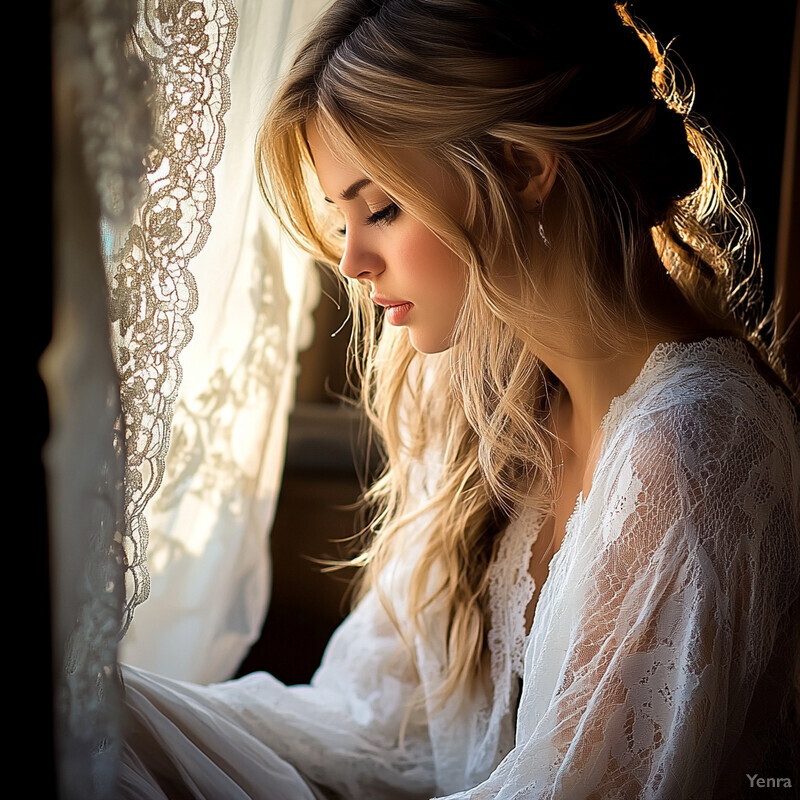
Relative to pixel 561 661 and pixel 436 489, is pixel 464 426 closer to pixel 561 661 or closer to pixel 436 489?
pixel 436 489

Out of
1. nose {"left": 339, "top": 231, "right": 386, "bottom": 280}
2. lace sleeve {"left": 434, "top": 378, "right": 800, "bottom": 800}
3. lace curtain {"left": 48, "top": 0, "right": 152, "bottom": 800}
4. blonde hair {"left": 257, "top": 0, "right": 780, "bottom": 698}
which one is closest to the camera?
lace curtain {"left": 48, "top": 0, "right": 152, "bottom": 800}

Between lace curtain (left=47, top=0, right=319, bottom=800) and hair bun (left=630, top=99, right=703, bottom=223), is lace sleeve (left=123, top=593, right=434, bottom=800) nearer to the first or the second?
lace curtain (left=47, top=0, right=319, bottom=800)

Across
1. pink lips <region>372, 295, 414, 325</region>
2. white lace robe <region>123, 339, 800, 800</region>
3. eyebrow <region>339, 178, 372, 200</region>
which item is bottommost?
white lace robe <region>123, 339, 800, 800</region>

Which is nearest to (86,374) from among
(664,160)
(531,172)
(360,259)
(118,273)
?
(118,273)

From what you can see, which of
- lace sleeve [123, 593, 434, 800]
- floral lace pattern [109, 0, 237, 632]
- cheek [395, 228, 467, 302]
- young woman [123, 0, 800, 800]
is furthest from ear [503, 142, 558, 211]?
lace sleeve [123, 593, 434, 800]

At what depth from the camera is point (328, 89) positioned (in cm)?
91

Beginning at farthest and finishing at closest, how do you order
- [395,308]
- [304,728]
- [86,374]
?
1. [304,728]
2. [395,308]
3. [86,374]

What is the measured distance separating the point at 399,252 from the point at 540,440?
0.98 feet

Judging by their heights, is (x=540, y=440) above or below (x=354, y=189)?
below

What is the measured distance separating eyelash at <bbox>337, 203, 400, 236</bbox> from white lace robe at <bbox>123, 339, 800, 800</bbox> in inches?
13.4

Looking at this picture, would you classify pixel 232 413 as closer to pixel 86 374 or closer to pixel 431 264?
pixel 431 264

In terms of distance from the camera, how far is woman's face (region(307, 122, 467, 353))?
0.92m

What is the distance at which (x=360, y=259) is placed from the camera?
953mm

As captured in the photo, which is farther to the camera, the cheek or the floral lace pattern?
the cheek
